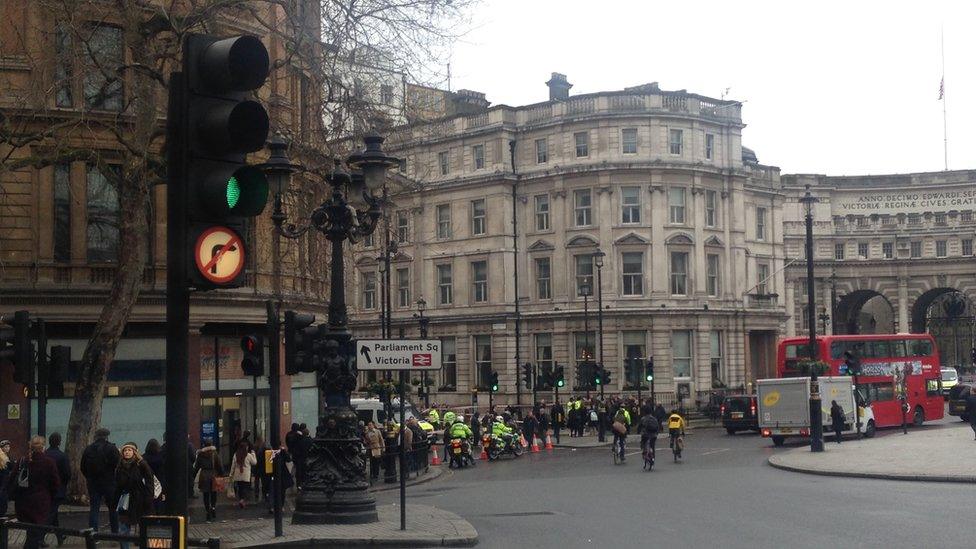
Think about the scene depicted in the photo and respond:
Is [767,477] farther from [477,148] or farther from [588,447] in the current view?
[477,148]

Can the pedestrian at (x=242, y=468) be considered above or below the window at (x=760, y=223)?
below

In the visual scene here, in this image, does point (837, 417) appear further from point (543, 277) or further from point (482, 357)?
point (482, 357)

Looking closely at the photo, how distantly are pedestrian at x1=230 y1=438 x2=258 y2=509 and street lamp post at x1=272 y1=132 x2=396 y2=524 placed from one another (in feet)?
17.4

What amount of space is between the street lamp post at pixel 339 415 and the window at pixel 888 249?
77196 millimetres

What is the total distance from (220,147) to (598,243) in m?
59.5

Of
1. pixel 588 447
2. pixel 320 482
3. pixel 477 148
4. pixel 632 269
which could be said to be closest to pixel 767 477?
pixel 320 482

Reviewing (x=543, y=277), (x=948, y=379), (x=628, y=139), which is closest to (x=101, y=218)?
(x=628, y=139)

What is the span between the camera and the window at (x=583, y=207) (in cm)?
6544

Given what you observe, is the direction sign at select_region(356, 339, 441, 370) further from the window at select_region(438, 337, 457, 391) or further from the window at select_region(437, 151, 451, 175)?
the window at select_region(437, 151, 451, 175)

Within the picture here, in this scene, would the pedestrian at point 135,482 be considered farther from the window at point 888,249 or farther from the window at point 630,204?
the window at point 888,249

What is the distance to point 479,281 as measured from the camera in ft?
225

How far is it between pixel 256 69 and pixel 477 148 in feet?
209

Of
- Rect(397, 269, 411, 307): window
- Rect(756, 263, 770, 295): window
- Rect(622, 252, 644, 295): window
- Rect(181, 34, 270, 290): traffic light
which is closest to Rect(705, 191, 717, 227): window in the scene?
Rect(622, 252, 644, 295): window

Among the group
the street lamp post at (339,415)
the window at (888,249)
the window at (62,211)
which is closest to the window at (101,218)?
the window at (62,211)
